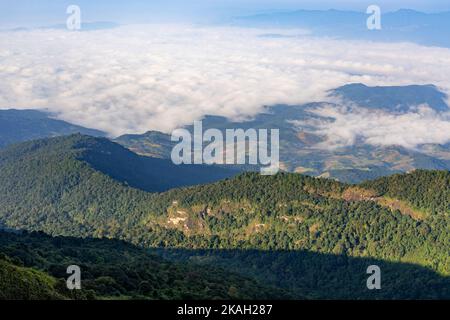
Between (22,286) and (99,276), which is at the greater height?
(22,286)

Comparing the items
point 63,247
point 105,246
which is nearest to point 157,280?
point 63,247

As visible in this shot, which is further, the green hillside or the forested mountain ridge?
the forested mountain ridge

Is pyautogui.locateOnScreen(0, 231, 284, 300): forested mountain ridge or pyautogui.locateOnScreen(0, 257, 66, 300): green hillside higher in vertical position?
pyautogui.locateOnScreen(0, 257, 66, 300): green hillside

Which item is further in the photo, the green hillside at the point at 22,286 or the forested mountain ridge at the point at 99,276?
the forested mountain ridge at the point at 99,276

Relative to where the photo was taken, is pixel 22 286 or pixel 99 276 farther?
pixel 99 276

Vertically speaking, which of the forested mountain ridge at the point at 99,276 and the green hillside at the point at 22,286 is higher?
the green hillside at the point at 22,286
